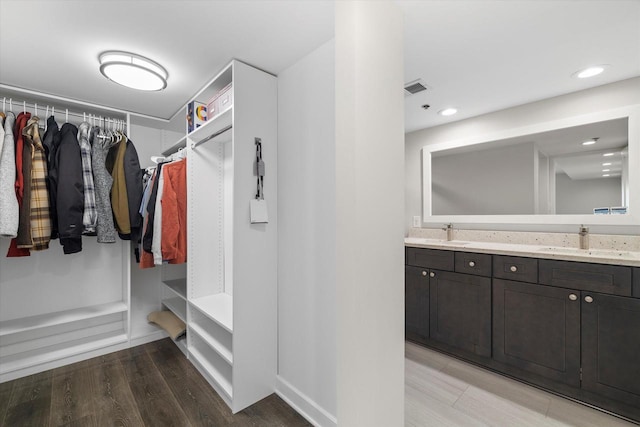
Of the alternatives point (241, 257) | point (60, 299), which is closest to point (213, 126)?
point (241, 257)

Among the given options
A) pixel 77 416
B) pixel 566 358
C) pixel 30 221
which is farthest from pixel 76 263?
pixel 566 358

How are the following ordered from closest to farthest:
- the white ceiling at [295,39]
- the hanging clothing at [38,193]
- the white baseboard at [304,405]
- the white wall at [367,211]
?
1. the white wall at [367,211]
2. the white ceiling at [295,39]
3. the white baseboard at [304,405]
4. the hanging clothing at [38,193]

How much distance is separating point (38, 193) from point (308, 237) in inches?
79.0

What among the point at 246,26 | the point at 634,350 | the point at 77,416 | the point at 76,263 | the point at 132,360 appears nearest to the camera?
the point at 246,26

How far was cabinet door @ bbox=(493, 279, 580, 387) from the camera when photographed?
177 centimetres

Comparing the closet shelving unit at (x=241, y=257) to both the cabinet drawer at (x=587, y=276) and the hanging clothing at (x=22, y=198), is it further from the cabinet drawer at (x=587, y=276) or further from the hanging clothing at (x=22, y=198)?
the cabinet drawer at (x=587, y=276)

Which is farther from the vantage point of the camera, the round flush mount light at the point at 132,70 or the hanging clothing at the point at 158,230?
the hanging clothing at the point at 158,230

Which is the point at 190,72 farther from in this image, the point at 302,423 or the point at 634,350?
the point at 634,350

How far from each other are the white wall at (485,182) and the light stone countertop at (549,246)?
232 mm

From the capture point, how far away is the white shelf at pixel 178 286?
2.49 m

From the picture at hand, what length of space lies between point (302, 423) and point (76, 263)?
2.50m

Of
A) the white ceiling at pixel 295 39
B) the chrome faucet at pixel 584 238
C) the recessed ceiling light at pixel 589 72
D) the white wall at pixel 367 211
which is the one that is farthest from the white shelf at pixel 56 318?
the recessed ceiling light at pixel 589 72

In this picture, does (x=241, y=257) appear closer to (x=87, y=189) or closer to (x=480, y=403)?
(x=87, y=189)

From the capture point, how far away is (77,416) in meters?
1.69
